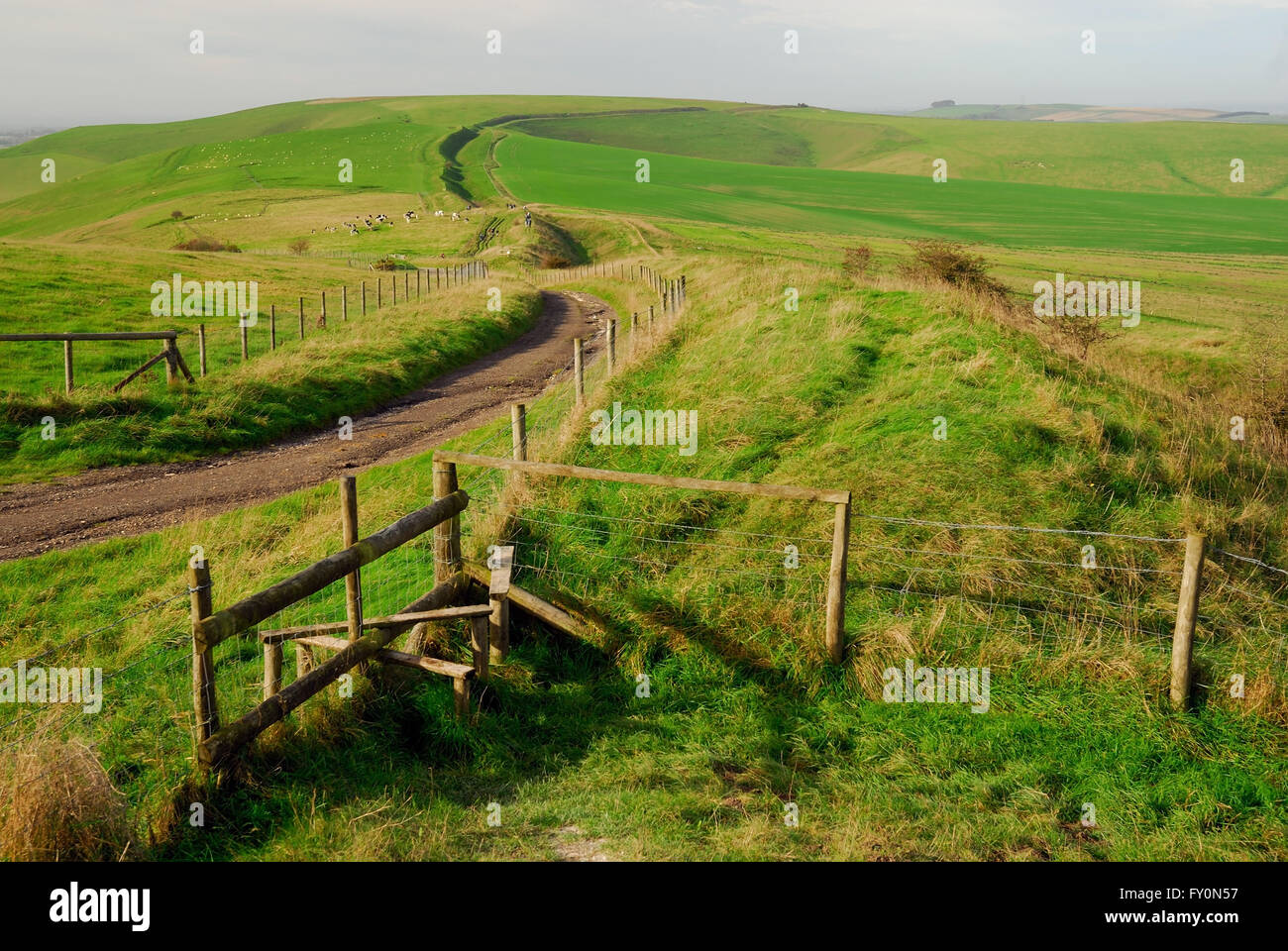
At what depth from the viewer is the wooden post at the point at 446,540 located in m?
9.06

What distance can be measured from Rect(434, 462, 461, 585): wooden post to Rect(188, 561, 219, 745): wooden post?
2.93 m

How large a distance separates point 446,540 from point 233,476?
9.21 metres

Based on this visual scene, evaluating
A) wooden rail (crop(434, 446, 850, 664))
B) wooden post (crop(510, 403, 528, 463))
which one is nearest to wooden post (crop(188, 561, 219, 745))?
wooden rail (crop(434, 446, 850, 664))

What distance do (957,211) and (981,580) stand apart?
98.1 metres

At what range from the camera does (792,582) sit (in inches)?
380

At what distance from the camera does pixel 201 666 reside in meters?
6.25

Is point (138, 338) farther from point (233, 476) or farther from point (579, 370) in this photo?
point (579, 370)

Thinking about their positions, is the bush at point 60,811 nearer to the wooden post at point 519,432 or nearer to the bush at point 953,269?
the wooden post at point 519,432

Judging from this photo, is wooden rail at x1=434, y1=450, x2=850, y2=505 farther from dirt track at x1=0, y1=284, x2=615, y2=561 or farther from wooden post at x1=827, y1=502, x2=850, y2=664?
dirt track at x1=0, y1=284, x2=615, y2=561

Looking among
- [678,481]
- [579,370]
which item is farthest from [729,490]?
[579,370]

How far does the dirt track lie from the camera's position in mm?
14078
